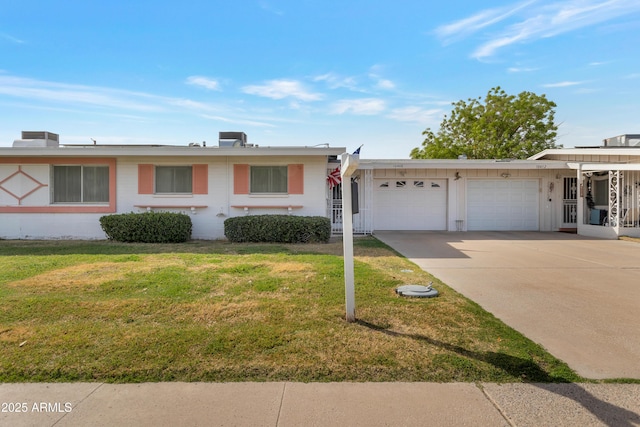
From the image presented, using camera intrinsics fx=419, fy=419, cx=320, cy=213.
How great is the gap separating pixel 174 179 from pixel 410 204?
8727 millimetres

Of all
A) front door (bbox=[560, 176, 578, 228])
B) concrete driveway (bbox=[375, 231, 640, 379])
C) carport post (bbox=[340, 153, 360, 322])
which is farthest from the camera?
front door (bbox=[560, 176, 578, 228])

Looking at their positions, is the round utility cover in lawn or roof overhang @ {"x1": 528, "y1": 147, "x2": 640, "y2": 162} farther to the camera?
roof overhang @ {"x1": 528, "y1": 147, "x2": 640, "y2": 162}

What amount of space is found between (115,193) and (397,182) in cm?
998

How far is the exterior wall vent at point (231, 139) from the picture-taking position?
14092 millimetres

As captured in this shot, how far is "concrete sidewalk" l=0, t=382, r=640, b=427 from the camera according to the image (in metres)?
2.80

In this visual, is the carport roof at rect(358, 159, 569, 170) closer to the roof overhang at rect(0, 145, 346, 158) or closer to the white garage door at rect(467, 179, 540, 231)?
the white garage door at rect(467, 179, 540, 231)

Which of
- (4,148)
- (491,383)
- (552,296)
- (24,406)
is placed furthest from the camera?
(4,148)

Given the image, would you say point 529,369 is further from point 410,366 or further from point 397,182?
point 397,182

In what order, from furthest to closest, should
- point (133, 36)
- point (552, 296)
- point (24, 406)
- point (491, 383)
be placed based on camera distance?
point (133, 36)
point (552, 296)
point (491, 383)
point (24, 406)

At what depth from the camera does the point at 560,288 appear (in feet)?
21.4

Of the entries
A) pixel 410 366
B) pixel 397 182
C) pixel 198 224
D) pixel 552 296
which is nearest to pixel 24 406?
pixel 410 366

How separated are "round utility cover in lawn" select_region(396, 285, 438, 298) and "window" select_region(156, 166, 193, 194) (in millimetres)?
9300

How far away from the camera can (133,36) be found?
11578 millimetres

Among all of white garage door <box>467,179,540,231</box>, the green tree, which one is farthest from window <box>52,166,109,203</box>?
the green tree
